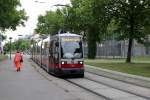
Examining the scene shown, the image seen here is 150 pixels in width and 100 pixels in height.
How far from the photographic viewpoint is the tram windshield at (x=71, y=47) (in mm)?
30188

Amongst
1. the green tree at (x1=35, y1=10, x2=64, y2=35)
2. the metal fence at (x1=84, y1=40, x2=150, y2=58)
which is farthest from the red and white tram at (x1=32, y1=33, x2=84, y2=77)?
the green tree at (x1=35, y1=10, x2=64, y2=35)

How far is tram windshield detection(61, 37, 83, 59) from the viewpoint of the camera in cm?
3019

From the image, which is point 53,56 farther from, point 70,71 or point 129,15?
point 129,15

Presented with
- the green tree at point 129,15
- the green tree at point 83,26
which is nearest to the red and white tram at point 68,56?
the green tree at point 129,15

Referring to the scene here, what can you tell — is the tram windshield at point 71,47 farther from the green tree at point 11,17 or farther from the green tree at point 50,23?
the green tree at point 50,23

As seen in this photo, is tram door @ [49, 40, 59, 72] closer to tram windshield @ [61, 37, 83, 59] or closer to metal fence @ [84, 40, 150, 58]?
tram windshield @ [61, 37, 83, 59]

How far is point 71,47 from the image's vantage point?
1196 inches

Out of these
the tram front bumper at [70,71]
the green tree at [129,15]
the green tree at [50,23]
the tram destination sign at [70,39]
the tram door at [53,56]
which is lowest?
the tram front bumper at [70,71]

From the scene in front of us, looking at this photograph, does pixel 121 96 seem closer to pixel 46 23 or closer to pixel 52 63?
pixel 52 63

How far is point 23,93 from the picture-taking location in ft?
64.5

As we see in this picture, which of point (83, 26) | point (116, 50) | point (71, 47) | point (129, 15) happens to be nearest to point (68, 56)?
point (71, 47)

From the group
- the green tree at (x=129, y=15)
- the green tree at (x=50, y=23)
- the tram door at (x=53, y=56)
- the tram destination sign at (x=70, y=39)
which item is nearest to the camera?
the tram destination sign at (x=70, y=39)

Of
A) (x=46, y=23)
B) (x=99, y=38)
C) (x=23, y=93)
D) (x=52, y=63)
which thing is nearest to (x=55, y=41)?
(x=52, y=63)

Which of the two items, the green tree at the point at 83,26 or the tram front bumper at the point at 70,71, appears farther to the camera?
the green tree at the point at 83,26
